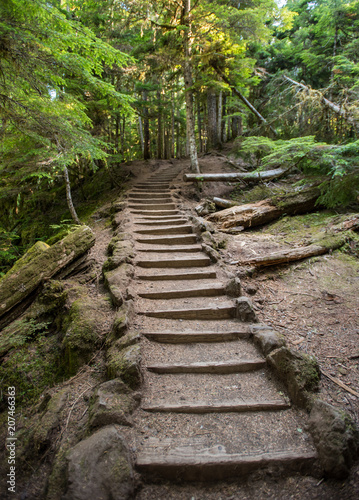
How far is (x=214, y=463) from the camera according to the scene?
2.16 m

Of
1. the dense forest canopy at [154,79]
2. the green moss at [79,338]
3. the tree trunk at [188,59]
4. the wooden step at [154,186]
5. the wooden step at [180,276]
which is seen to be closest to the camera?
the green moss at [79,338]

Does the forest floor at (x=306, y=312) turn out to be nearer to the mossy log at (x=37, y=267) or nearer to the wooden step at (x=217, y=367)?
the wooden step at (x=217, y=367)

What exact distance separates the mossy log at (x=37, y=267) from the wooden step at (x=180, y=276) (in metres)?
1.54

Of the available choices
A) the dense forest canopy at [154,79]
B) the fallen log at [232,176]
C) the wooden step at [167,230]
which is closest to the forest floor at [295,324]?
the wooden step at [167,230]

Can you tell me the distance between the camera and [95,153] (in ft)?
20.0

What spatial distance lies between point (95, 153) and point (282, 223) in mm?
6324

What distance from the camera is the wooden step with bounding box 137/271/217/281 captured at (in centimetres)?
504

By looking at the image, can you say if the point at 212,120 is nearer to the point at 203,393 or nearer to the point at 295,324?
the point at 295,324

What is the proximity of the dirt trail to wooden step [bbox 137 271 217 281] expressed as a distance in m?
0.02

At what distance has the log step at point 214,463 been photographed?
7.06 ft

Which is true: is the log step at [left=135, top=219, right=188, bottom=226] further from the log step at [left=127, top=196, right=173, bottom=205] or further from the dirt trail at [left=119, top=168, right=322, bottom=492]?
the dirt trail at [left=119, top=168, right=322, bottom=492]

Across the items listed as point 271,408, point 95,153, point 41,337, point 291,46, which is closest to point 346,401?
point 271,408

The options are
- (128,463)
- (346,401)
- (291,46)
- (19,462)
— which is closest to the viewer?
(128,463)

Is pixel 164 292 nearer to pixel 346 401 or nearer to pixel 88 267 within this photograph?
pixel 88 267
